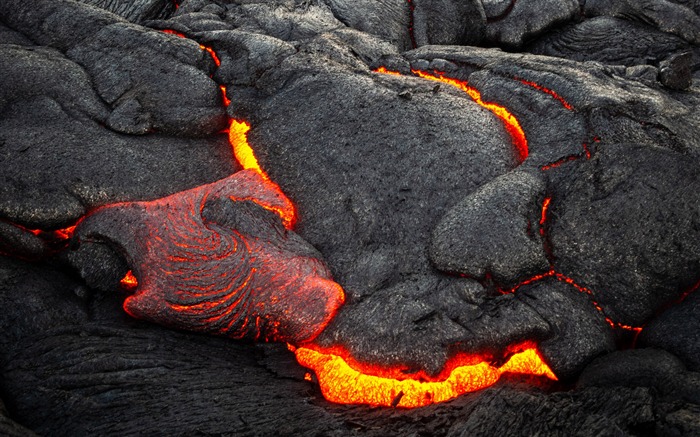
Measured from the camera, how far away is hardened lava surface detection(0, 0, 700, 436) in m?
3.73

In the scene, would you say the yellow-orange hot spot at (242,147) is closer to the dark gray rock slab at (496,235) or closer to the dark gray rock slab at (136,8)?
the dark gray rock slab at (496,235)

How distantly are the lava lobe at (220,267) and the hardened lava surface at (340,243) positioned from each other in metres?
0.02

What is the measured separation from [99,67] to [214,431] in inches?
156

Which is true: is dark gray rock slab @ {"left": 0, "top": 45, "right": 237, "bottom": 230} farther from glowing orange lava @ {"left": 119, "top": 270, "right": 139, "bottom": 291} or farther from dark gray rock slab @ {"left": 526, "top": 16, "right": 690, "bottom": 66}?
dark gray rock slab @ {"left": 526, "top": 16, "right": 690, "bottom": 66}

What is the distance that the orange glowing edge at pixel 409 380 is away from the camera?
3.83 m

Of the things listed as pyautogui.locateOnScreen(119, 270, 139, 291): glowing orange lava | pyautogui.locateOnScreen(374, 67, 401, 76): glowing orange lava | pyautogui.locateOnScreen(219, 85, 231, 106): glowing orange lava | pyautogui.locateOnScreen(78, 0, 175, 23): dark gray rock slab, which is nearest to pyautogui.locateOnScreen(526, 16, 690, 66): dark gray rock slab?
pyautogui.locateOnScreen(374, 67, 401, 76): glowing orange lava

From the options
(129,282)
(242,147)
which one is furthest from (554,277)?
(129,282)

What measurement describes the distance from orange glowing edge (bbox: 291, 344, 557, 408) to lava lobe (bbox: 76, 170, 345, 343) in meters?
0.31

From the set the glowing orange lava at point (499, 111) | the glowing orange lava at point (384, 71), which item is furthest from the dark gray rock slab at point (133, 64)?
the glowing orange lava at point (499, 111)

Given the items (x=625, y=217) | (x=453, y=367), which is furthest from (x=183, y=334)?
(x=625, y=217)

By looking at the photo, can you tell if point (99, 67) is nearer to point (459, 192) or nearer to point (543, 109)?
point (459, 192)

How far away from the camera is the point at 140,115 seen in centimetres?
531

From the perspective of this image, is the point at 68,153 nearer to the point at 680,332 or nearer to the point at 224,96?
the point at 224,96

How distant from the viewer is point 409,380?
3.85 m
